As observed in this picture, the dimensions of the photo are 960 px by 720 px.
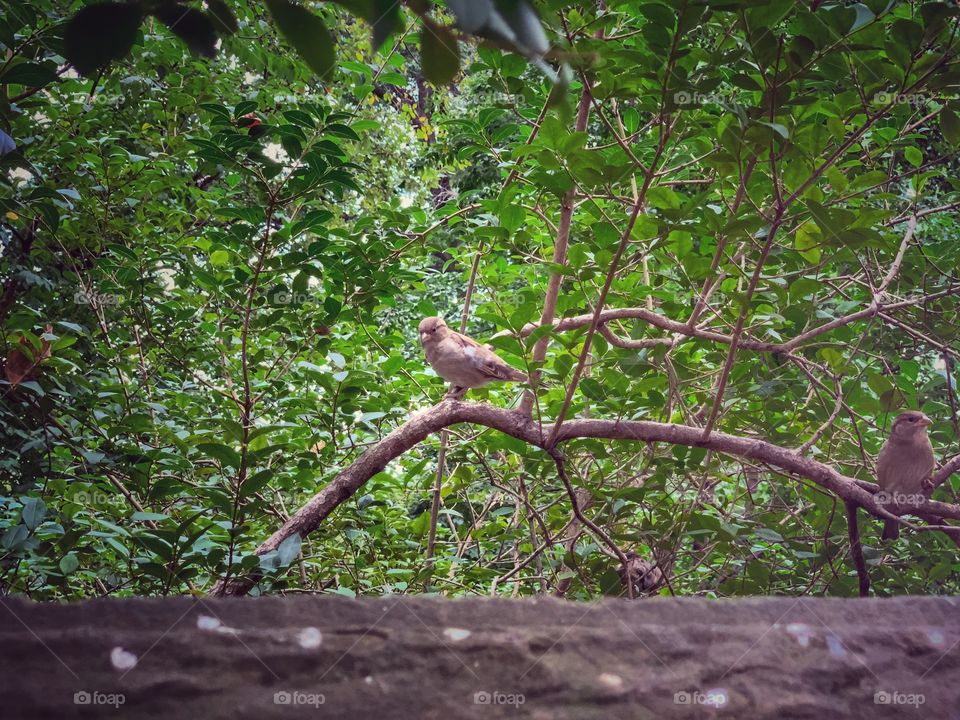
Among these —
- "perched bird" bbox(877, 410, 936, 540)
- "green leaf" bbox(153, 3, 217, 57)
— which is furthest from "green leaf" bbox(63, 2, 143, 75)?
"perched bird" bbox(877, 410, 936, 540)

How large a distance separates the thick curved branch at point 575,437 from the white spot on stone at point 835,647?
2.52ft

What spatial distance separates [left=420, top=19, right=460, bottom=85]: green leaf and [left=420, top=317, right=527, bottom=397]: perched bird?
1451 millimetres

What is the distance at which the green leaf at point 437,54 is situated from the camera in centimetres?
40

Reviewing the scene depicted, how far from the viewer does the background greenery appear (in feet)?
4.25

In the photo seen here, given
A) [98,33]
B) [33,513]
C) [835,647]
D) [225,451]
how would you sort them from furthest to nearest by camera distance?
[33,513] → [225,451] → [835,647] → [98,33]

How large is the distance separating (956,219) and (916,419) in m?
1.19

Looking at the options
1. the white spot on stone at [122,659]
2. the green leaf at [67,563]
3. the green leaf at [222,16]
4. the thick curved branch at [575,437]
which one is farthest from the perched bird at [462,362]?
the green leaf at [222,16]

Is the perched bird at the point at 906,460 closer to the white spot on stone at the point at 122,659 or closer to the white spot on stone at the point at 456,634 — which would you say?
the white spot on stone at the point at 456,634

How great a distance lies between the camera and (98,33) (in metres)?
0.37

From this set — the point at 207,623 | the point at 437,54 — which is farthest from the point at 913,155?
the point at 207,623

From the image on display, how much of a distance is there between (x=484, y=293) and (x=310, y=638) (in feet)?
5.83

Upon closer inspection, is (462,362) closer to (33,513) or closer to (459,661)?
(33,513)

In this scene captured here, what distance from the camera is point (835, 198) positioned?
4.93ft

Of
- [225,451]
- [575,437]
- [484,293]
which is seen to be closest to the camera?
[225,451]
